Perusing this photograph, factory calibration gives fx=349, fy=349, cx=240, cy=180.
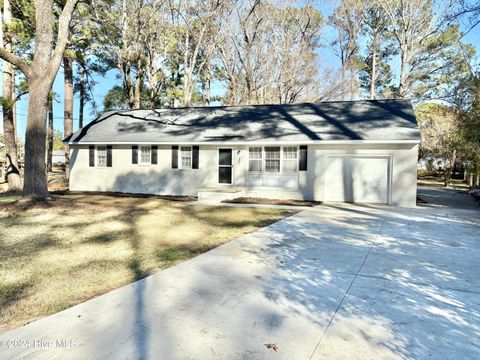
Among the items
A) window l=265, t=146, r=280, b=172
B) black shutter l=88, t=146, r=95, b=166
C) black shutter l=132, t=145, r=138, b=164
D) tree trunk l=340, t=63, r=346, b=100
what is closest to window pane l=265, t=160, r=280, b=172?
window l=265, t=146, r=280, b=172

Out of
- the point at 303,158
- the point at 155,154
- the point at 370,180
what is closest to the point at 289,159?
the point at 303,158

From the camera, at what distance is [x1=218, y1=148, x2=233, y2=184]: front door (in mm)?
15477

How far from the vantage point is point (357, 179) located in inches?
542

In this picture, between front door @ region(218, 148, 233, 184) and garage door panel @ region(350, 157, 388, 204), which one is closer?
garage door panel @ region(350, 157, 388, 204)

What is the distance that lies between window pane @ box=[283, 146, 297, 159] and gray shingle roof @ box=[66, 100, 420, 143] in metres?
0.47

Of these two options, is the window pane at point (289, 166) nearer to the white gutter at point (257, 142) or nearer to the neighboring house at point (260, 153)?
the neighboring house at point (260, 153)

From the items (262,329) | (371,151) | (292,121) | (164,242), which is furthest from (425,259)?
(292,121)

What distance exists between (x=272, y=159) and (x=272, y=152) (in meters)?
0.30

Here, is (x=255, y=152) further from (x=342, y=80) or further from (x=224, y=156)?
(x=342, y=80)

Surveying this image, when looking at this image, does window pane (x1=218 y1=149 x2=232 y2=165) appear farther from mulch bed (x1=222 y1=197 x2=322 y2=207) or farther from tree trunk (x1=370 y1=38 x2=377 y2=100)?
tree trunk (x1=370 y1=38 x2=377 y2=100)

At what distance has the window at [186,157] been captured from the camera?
16.0 metres

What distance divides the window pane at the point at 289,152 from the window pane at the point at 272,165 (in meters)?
0.43

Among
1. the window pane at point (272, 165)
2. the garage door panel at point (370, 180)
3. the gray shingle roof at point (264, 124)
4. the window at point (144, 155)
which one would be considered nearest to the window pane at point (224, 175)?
the gray shingle roof at point (264, 124)

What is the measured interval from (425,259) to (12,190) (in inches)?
649
